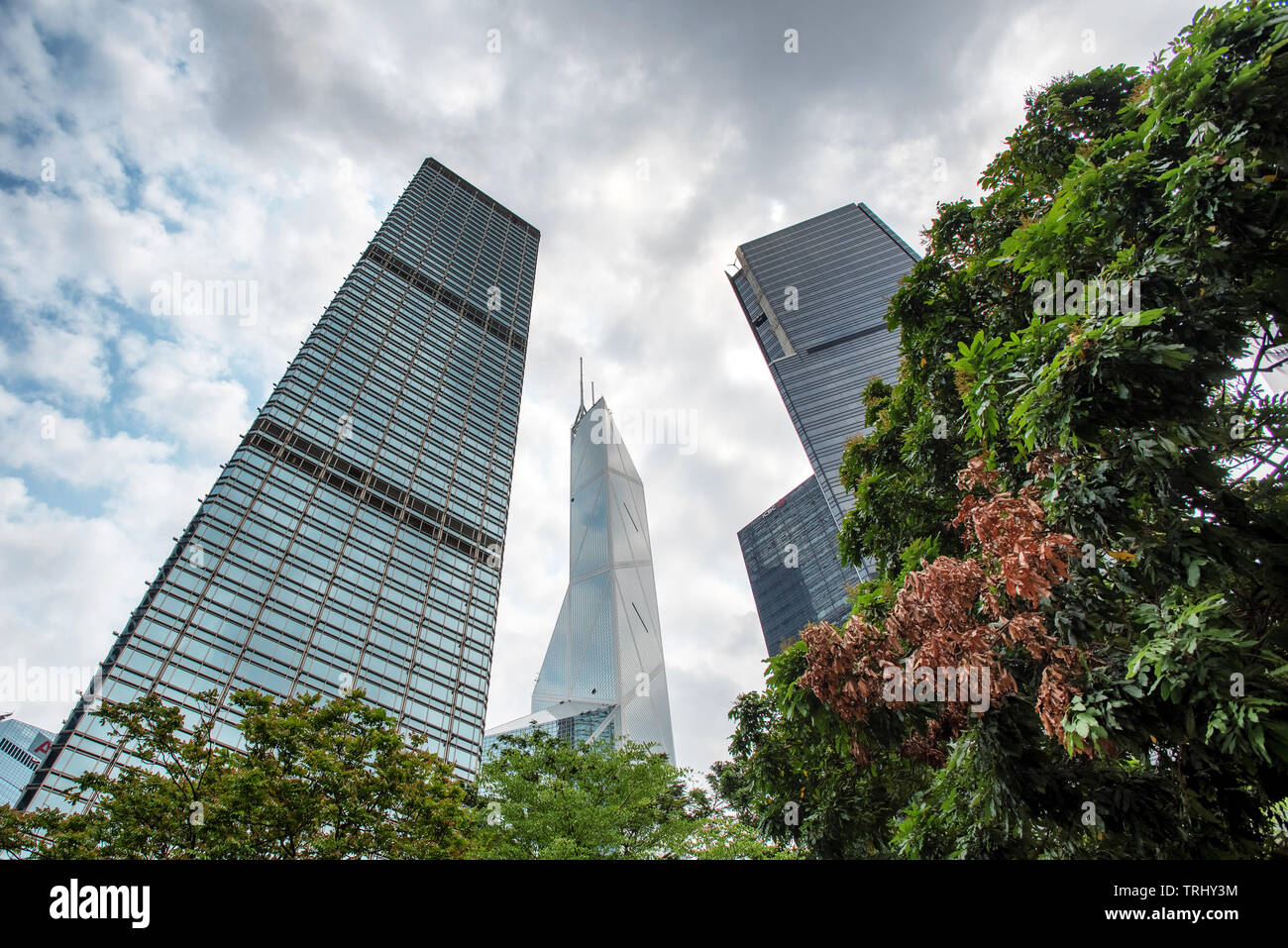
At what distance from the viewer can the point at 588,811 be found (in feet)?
50.8

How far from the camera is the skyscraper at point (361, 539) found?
125 ft

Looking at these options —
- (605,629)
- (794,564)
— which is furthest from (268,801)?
(794,564)

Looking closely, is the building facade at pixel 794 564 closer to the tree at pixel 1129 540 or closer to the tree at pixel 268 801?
the tree at pixel 268 801

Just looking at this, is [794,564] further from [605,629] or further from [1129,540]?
[1129,540]

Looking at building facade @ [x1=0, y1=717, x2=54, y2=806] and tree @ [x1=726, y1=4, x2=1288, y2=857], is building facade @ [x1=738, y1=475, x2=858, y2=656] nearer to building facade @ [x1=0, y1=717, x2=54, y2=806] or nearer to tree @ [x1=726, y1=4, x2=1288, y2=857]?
tree @ [x1=726, y1=4, x2=1288, y2=857]

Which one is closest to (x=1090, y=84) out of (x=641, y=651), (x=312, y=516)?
(x=312, y=516)

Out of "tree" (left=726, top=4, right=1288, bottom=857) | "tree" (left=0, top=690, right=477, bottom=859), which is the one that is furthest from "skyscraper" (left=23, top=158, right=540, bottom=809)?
"tree" (left=726, top=4, right=1288, bottom=857)

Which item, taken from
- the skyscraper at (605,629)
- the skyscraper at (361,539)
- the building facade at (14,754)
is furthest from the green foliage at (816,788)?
the building facade at (14,754)

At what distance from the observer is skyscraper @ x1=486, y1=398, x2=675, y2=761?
3568 inches

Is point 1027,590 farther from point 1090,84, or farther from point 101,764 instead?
point 101,764

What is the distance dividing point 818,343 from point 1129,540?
86141mm

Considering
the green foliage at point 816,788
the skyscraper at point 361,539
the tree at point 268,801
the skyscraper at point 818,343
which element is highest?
the skyscraper at point 818,343

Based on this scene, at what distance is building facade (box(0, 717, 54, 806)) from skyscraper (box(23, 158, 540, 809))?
246 feet

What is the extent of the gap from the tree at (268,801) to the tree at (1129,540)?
10640 mm
